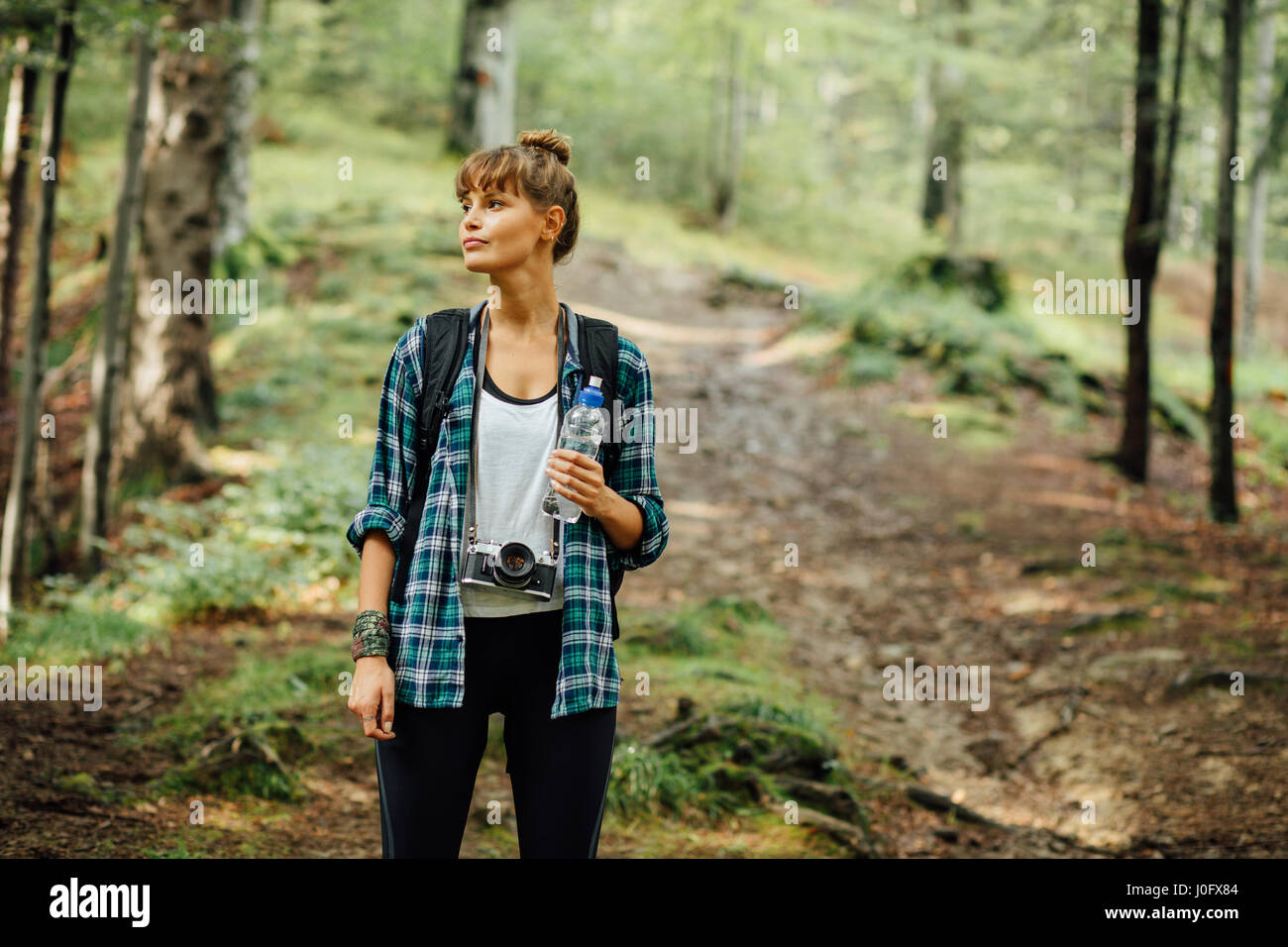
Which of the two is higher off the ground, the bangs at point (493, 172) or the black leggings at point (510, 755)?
the bangs at point (493, 172)

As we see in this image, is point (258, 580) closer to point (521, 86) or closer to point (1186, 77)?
point (1186, 77)

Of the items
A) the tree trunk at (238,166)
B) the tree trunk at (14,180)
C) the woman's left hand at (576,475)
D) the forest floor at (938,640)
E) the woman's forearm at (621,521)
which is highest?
the tree trunk at (238,166)

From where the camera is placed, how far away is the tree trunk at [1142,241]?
477 inches

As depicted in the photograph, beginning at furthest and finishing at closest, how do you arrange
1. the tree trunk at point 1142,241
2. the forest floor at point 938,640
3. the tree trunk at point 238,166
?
the tree trunk at point 238,166
the tree trunk at point 1142,241
the forest floor at point 938,640

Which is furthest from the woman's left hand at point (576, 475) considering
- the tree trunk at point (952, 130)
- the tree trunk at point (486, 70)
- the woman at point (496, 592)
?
the tree trunk at point (952, 130)

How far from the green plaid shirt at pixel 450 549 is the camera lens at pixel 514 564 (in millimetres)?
105

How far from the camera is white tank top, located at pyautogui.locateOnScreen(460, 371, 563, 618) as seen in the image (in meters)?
2.46

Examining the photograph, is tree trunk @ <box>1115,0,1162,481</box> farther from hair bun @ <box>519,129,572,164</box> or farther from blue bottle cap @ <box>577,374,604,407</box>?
blue bottle cap @ <box>577,374,604,407</box>

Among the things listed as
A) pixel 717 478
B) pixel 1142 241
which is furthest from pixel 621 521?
pixel 1142 241

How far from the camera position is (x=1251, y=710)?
628 cm

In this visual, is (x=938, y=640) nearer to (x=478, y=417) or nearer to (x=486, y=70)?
(x=478, y=417)

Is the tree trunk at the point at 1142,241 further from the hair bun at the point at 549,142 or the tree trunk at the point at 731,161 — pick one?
the tree trunk at the point at 731,161

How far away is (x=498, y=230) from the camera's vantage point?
2471 mm
